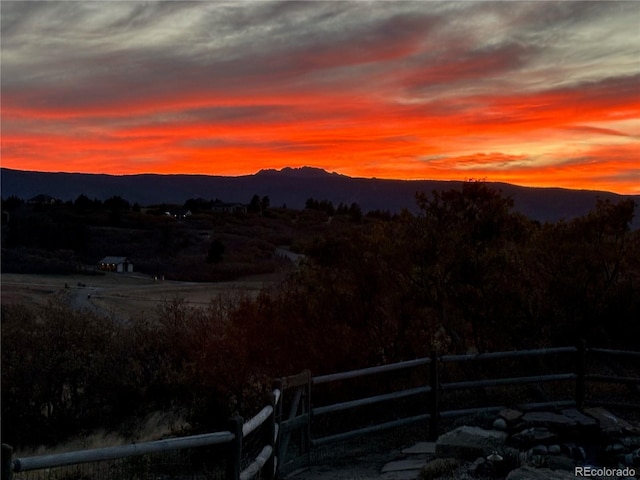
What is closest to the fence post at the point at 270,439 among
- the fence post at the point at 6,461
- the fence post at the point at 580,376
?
the fence post at the point at 6,461

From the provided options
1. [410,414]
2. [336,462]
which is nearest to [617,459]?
[336,462]

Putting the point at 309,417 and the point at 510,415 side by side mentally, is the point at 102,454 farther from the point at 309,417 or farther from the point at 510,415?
the point at 510,415

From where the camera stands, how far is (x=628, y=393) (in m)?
13.2

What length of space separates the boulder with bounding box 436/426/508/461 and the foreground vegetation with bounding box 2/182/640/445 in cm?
416

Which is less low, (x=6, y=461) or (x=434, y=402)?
(x=6, y=461)

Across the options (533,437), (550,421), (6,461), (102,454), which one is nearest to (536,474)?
(533,437)

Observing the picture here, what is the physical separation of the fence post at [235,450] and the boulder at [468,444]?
10.4 ft

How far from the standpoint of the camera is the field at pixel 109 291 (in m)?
41.3

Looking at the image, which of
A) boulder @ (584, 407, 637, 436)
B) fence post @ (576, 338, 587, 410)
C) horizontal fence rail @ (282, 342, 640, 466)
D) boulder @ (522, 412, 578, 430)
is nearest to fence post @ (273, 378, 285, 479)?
horizontal fence rail @ (282, 342, 640, 466)

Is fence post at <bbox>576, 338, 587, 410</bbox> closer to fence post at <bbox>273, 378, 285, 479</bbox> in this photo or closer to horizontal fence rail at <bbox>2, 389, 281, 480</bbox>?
fence post at <bbox>273, 378, 285, 479</bbox>

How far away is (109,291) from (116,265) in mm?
25260

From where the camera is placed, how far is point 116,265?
79.9 m

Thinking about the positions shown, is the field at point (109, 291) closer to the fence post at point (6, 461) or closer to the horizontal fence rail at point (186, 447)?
the horizontal fence rail at point (186, 447)

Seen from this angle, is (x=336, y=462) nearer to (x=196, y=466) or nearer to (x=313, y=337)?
(x=196, y=466)
